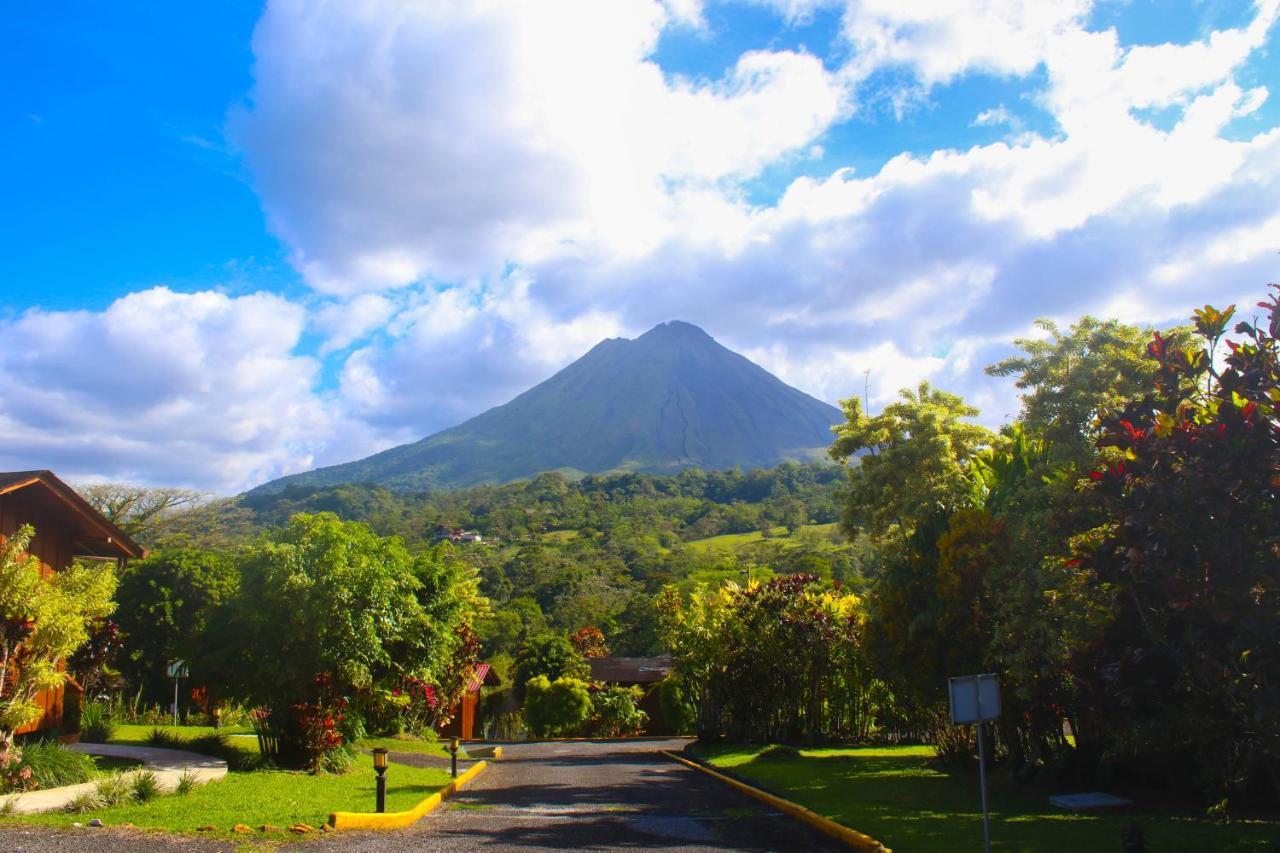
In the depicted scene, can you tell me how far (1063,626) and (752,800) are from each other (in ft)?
18.2

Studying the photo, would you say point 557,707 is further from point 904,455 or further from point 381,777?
point 381,777

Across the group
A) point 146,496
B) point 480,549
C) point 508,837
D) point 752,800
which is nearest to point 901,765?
point 752,800

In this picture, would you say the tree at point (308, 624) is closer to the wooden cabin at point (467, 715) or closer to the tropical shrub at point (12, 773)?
the tropical shrub at point (12, 773)

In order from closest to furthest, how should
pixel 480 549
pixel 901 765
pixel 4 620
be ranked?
pixel 4 620 → pixel 901 765 → pixel 480 549

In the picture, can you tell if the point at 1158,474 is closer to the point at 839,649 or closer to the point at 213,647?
the point at 213,647

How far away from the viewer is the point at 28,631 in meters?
10.8

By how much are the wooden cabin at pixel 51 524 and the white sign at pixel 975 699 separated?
12557 millimetres

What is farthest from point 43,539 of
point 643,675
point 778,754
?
point 643,675

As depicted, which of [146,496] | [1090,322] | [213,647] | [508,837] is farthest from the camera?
[146,496]

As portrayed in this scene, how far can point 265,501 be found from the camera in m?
126

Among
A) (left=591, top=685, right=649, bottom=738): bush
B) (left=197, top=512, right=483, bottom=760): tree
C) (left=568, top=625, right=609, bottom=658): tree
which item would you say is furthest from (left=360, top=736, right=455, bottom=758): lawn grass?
(left=568, top=625, right=609, bottom=658): tree

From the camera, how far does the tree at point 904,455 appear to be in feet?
63.6

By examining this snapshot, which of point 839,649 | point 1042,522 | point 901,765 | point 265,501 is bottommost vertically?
point 901,765

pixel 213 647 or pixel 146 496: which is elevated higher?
pixel 146 496
